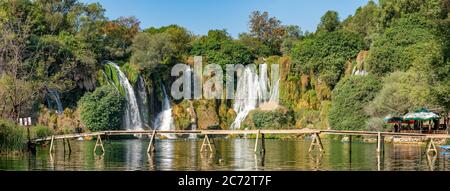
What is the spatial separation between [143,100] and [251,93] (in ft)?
46.0

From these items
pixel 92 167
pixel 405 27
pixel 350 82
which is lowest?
pixel 92 167

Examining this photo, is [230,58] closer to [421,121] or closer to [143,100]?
[143,100]

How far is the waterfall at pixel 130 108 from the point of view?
289ft

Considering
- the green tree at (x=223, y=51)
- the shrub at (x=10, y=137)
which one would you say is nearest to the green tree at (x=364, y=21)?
the green tree at (x=223, y=51)

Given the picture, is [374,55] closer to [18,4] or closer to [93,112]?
[93,112]

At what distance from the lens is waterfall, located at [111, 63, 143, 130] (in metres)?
88.2

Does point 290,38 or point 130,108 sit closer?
point 130,108

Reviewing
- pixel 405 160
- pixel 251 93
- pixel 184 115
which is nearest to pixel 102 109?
pixel 184 115

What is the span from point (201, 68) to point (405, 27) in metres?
27.0

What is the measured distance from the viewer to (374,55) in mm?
81062

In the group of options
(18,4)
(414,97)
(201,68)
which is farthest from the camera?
(201,68)

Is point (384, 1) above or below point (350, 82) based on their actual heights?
above

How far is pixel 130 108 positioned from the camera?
3487 inches

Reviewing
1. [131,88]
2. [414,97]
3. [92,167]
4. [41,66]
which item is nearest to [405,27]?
[414,97]
